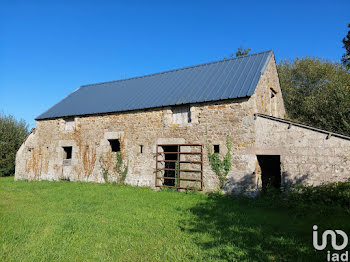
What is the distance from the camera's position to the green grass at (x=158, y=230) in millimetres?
3987

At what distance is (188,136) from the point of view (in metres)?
10.2

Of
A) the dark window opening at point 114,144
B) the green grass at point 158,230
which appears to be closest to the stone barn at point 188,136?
the dark window opening at point 114,144

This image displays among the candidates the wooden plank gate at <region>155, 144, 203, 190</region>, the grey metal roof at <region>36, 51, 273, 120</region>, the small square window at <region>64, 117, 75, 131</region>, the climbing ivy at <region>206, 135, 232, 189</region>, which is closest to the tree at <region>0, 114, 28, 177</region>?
the grey metal roof at <region>36, 51, 273, 120</region>

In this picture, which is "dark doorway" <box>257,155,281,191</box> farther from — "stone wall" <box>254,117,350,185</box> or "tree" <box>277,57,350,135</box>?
"tree" <box>277,57,350,135</box>

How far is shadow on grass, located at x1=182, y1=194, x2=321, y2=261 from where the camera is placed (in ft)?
13.0

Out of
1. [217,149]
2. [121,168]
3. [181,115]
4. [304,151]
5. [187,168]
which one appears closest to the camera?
[304,151]

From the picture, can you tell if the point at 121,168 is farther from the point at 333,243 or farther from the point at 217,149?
the point at 333,243

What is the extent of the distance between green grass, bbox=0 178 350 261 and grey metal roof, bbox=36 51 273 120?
4689 mm

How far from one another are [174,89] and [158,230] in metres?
8.13

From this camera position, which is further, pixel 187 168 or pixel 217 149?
pixel 187 168

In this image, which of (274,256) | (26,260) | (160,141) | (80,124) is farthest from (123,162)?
(274,256)

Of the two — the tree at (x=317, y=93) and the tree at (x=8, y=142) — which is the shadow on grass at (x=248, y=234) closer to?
the tree at (x=317, y=93)

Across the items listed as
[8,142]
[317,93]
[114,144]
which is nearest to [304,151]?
[114,144]

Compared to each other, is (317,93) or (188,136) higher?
(317,93)
